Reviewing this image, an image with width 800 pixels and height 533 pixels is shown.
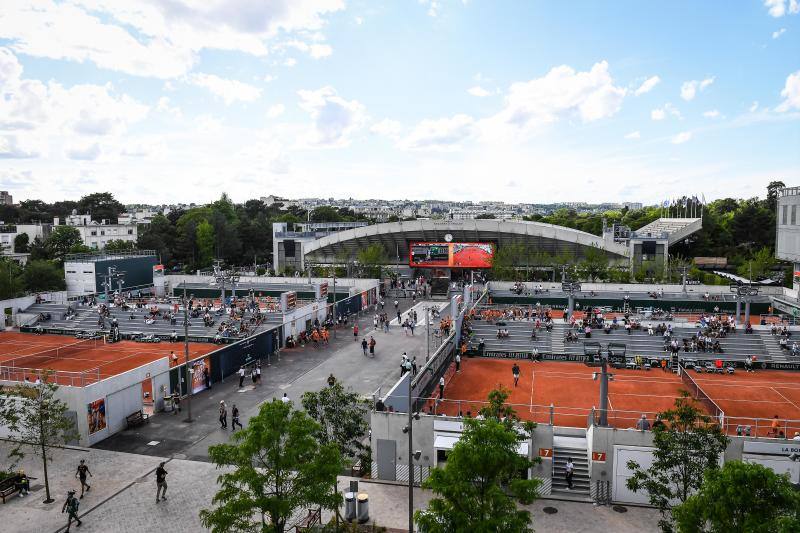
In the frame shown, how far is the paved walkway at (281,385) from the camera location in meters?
21.1

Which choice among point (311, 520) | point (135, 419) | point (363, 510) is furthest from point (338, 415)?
point (135, 419)

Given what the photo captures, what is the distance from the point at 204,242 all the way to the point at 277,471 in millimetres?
82447

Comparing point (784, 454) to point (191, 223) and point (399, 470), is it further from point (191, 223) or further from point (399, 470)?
point (191, 223)

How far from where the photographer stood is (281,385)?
28.3 m

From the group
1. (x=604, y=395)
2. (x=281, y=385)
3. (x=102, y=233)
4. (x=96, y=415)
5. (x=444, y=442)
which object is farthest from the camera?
(x=102, y=233)

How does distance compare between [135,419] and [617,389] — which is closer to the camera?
[135,419]

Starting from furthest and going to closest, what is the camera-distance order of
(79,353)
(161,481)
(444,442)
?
(79,353) → (444,442) → (161,481)

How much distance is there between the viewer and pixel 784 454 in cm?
1619

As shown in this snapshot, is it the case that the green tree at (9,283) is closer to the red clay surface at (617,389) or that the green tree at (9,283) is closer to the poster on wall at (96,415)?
the poster on wall at (96,415)

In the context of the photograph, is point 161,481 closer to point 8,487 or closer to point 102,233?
point 8,487

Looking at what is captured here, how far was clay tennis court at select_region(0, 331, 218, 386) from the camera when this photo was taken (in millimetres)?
32844

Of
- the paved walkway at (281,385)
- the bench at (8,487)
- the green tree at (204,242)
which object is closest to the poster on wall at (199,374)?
the paved walkway at (281,385)

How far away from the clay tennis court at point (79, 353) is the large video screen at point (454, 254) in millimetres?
33710

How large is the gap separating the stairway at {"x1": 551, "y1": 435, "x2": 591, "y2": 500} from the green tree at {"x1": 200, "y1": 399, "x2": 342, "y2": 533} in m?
8.79
